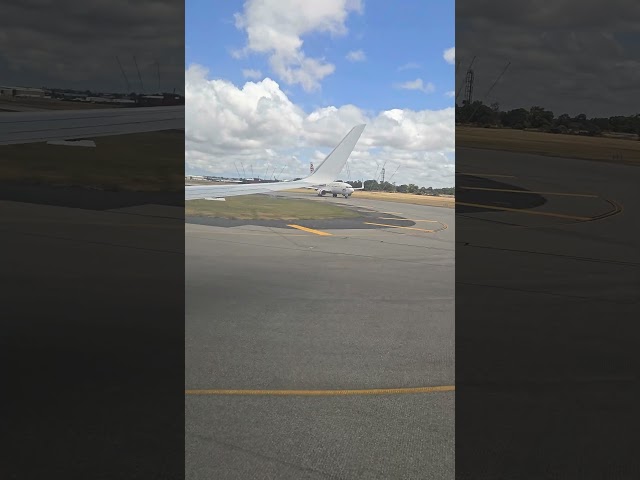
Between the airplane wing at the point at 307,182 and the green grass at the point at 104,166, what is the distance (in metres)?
11.1

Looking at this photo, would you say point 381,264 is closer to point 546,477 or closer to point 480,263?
point 480,263

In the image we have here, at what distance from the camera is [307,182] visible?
11.7 m

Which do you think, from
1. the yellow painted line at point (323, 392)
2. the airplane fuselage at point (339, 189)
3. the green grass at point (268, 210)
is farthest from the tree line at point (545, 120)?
the airplane fuselage at point (339, 189)

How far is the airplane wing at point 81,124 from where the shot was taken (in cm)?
605

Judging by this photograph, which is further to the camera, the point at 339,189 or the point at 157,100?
A: the point at 339,189

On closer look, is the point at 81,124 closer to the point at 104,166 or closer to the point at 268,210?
the point at 268,210

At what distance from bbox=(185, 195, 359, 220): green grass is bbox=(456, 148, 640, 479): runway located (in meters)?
10.0

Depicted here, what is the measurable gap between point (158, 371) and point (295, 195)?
30314 millimetres

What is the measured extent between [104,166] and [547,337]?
2499cm

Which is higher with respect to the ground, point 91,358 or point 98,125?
point 98,125

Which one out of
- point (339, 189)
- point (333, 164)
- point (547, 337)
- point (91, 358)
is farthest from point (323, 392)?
point (339, 189)

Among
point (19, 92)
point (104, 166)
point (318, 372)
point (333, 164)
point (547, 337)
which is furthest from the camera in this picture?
point (104, 166)

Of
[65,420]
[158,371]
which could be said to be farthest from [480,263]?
[65,420]

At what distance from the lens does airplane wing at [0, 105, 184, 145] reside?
6047mm
